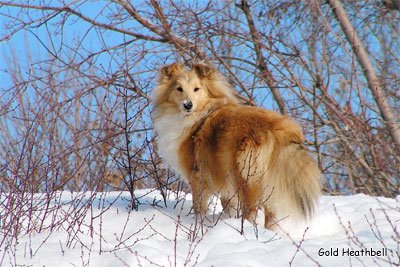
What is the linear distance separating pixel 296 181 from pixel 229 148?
2.56 ft

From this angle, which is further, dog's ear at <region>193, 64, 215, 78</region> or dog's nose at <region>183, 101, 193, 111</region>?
dog's ear at <region>193, 64, 215, 78</region>

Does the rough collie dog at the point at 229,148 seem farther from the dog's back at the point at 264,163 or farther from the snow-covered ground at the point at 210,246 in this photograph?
the snow-covered ground at the point at 210,246

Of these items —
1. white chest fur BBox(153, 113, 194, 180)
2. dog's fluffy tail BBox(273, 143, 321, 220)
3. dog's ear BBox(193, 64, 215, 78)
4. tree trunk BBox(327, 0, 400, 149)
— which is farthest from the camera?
tree trunk BBox(327, 0, 400, 149)

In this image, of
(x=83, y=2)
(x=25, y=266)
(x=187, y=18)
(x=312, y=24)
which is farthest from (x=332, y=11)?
(x=25, y=266)

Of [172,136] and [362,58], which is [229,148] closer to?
[172,136]

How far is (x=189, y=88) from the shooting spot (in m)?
5.66

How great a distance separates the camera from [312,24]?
9.15 metres

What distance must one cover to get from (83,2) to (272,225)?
438 centimetres

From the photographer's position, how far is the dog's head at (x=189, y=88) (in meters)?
5.61

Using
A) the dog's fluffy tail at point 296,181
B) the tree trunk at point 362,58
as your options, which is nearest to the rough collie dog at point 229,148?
the dog's fluffy tail at point 296,181

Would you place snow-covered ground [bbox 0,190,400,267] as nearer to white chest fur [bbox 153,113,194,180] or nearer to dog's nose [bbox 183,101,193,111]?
white chest fur [bbox 153,113,194,180]

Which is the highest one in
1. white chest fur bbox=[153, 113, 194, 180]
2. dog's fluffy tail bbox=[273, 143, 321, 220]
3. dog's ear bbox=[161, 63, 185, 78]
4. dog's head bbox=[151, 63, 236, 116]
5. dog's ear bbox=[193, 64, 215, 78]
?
dog's ear bbox=[161, 63, 185, 78]

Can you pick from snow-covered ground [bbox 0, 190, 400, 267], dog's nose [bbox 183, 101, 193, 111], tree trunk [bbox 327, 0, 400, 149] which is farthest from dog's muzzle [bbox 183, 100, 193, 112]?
tree trunk [bbox 327, 0, 400, 149]

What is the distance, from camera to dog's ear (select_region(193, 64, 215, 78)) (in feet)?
18.9
